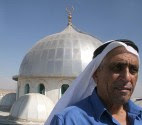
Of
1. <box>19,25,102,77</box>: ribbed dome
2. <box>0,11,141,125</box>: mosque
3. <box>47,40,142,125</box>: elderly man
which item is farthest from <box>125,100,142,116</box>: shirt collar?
<box>19,25,102,77</box>: ribbed dome

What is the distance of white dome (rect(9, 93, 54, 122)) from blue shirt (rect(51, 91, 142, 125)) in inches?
521

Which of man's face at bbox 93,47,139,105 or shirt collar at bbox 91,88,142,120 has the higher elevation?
man's face at bbox 93,47,139,105

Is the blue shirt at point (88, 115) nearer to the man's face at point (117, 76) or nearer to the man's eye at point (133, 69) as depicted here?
the man's face at point (117, 76)

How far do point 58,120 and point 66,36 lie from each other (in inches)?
730

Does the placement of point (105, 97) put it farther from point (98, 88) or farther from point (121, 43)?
point (121, 43)

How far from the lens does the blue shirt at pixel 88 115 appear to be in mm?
1723

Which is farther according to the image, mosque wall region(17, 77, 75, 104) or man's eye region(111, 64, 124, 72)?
mosque wall region(17, 77, 75, 104)

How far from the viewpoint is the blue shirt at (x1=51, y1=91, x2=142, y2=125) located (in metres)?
1.72

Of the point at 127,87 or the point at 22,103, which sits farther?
the point at 22,103

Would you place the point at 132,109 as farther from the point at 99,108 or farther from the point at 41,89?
the point at 41,89

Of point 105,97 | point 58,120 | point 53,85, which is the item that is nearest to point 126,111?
point 105,97

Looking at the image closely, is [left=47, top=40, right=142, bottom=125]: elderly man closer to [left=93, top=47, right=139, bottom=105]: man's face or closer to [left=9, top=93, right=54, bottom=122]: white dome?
[left=93, top=47, right=139, bottom=105]: man's face

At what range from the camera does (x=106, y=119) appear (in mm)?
1844

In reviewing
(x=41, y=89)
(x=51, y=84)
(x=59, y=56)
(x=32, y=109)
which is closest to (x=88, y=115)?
(x=32, y=109)
